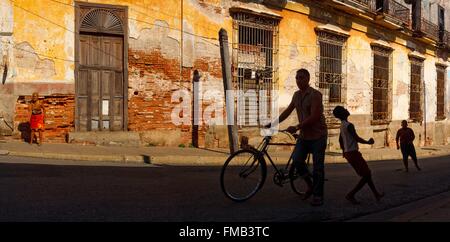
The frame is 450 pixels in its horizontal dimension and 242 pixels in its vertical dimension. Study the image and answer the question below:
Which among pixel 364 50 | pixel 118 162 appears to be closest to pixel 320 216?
pixel 118 162

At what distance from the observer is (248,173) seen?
20.7 ft

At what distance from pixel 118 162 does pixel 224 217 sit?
5.79m

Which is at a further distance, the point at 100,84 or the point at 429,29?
the point at 429,29

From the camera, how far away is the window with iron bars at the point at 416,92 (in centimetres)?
2564

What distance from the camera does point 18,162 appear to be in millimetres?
9484

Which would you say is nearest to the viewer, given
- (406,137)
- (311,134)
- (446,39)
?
(311,134)

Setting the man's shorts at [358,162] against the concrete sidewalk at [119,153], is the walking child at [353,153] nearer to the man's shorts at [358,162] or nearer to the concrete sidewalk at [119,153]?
the man's shorts at [358,162]

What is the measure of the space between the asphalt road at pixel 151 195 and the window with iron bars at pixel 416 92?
16.6 meters

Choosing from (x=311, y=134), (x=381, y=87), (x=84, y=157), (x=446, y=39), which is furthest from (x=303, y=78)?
(x=446, y=39)

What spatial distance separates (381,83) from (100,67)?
14320mm

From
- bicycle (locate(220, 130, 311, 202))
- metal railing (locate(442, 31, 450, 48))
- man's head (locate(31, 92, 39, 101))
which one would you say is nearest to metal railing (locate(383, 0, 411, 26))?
metal railing (locate(442, 31, 450, 48))

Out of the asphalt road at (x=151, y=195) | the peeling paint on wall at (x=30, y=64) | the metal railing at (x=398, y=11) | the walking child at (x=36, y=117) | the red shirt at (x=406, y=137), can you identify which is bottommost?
the asphalt road at (x=151, y=195)

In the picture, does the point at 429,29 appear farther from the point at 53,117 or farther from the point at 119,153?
the point at 53,117

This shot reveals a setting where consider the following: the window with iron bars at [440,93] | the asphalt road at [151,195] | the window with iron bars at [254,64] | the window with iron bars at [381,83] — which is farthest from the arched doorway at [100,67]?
the window with iron bars at [440,93]
